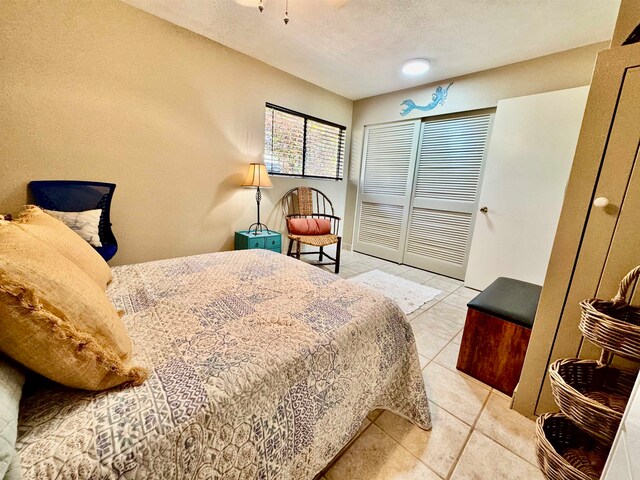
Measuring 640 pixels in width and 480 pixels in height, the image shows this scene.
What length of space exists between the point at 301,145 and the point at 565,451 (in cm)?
357

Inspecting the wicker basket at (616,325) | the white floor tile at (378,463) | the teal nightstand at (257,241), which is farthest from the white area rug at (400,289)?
the wicker basket at (616,325)

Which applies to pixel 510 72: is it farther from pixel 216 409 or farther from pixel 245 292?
pixel 216 409

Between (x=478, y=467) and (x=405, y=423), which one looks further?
(x=405, y=423)

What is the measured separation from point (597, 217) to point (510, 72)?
2395 mm

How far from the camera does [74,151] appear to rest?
6.66ft

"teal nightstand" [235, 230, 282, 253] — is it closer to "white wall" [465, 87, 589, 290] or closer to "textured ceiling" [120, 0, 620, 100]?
"textured ceiling" [120, 0, 620, 100]

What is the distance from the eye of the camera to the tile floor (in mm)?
1062

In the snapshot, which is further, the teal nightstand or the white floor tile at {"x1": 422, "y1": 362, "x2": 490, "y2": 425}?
the teal nightstand

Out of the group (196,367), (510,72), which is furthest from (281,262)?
(510,72)

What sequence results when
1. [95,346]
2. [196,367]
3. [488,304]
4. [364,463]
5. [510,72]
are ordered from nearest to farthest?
[95,346] → [196,367] → [364,463] → [488,304] → [510,72]

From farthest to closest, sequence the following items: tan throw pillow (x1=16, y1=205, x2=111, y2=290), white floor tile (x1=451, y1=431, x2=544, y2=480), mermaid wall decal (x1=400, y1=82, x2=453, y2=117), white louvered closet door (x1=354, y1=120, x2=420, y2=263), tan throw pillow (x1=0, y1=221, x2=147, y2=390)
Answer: white louvered closet door (x1=354, y1=120, x2=420, y2=263) → mermaid wall decal (x1=400, y1=82, x2=453, y2=117) → white floor tile (x1=451, y1=431, x2=544, y2=480) → tan throw pillow (x1=16, y1=205, x2=111, y2=290) → tan throw pillow (x1=0, y1=221, x2=147, y2=390)

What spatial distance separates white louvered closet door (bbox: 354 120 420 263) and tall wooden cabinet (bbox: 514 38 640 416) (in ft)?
8.11

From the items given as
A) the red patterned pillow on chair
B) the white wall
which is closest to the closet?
the white wall

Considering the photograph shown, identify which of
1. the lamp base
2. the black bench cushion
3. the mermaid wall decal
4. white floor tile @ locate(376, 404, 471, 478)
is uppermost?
the mermaid wall decal
